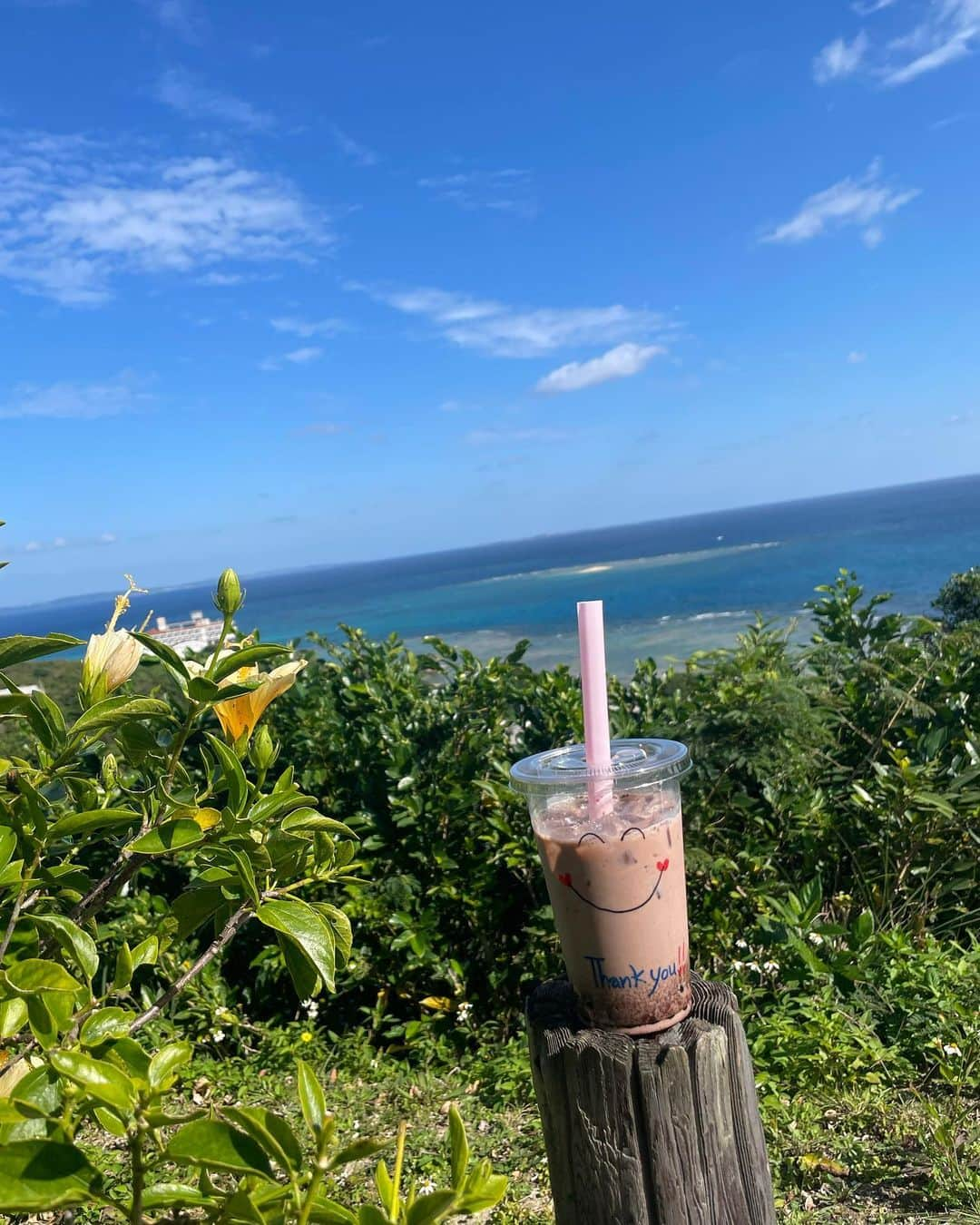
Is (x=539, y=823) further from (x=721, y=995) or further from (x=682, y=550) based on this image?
(x=682, y=550)

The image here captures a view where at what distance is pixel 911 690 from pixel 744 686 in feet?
1.96

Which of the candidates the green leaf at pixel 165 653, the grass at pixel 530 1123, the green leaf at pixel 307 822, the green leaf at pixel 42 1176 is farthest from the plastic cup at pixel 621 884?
the grass at pixel 530 1123

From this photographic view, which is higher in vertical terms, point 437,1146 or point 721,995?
point 721,995

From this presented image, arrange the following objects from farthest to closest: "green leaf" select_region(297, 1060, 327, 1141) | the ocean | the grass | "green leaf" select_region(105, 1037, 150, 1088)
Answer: the ocean < the grass < "green leaf" select_region(105, 1037, 150, 1088) < "green leaf" select_region(297, 1060, 327, 1141)

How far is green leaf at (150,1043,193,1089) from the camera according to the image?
840mm

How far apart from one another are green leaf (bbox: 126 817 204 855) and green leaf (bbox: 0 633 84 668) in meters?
0.24

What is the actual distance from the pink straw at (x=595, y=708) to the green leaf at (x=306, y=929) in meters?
0.44

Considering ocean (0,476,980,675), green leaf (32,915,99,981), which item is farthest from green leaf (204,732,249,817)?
→ ocean (0,476,980,675)

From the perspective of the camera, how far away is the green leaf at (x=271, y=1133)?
2.44 feet

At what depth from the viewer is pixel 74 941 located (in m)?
0.98

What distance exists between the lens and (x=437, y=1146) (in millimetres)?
2588

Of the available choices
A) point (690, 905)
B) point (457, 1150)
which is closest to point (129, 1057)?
point (457, 1150)

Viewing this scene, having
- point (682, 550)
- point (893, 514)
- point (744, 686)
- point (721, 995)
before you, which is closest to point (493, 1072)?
point (744, 686)

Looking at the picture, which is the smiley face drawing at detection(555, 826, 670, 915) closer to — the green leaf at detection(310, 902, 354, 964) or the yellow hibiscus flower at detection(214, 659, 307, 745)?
the green leaf at detection(310, 902, 354, 964)
